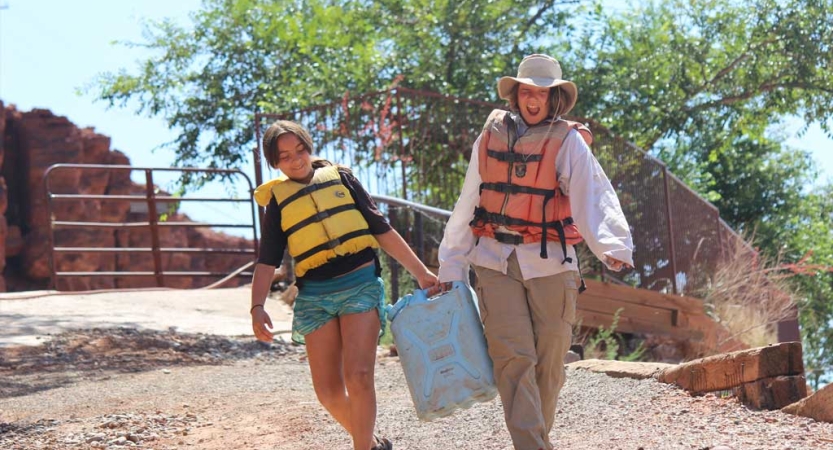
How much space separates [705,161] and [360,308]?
16821mm

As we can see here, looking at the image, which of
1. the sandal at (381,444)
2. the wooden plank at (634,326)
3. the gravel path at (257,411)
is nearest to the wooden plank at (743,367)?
the gravel path at (257,411)

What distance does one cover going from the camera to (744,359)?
19.2ft

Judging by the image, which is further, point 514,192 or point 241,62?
point 241,62

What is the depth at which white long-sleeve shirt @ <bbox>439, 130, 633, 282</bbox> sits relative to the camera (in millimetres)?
4957

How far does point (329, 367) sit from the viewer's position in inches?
208

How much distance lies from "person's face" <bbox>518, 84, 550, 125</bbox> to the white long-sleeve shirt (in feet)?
0.60

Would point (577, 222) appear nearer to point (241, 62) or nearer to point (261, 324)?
point (261, 324)

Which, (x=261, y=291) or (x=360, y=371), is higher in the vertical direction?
(x=261, y=291)

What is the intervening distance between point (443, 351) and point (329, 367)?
0.53 m

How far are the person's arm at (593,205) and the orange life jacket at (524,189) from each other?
0.15 ft

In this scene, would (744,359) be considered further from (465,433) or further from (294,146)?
(294,146)

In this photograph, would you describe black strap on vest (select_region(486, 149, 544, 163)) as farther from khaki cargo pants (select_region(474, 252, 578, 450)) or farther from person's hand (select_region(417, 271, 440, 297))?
person's hand (select_region(417, 271, 440, 297))

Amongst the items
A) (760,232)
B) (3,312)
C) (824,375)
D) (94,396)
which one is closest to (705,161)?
(760,232)

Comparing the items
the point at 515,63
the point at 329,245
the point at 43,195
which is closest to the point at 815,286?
the point at 515,63
